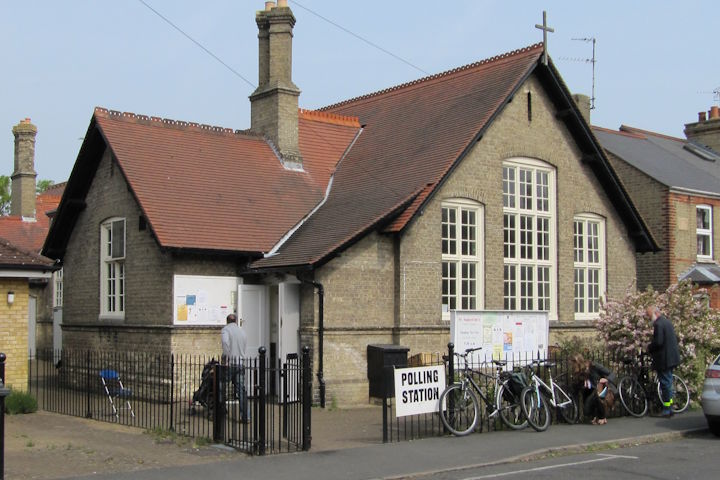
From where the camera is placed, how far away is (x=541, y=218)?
856 inches

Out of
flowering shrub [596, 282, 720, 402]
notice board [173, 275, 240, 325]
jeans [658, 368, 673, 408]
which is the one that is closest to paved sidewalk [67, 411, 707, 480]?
jeans [658, 368, 673, 408]

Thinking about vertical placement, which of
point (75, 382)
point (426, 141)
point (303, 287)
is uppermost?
point (426, 141)

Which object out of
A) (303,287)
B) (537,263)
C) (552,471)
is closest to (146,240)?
(303,287)

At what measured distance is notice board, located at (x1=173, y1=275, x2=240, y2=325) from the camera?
1797 cm

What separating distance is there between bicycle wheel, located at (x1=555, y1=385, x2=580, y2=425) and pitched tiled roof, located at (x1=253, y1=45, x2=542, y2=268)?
484 centimetres

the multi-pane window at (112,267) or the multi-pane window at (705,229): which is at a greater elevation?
the multi-pane window at (705,229)

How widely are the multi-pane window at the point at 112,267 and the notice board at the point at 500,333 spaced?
7.81 metres

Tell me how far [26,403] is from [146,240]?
4.29 meters

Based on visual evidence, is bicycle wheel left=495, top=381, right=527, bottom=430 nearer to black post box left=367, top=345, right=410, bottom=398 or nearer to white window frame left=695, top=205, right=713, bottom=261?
black post box left=367, top=345, right=410, bottom=398

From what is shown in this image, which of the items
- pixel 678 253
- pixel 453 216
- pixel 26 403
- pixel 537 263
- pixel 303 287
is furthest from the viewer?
pixel 678 253

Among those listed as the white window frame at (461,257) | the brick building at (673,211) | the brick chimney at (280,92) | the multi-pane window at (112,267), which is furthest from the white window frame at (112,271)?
the brick building at (673,211)

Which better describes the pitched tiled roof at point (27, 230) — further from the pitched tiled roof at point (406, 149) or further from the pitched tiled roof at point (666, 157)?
the pitched tiled roof at point (666, 157)

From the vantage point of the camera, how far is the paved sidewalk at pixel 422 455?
10.7 m

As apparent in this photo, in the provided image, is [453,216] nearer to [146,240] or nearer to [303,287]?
[303,287]
